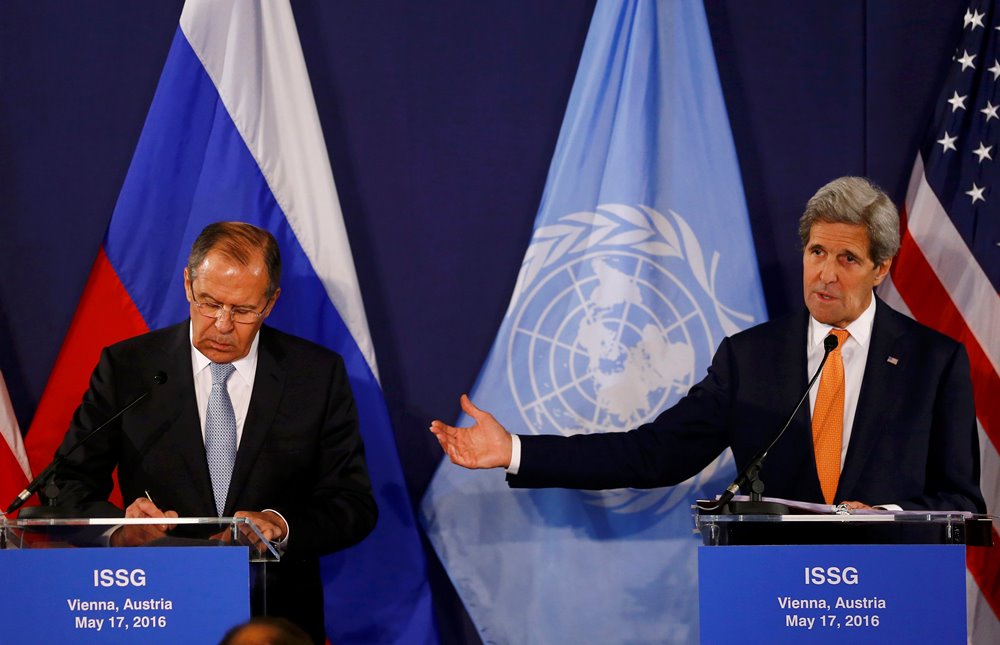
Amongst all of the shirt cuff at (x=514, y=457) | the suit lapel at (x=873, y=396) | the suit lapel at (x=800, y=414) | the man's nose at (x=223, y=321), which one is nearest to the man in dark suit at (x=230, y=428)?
the man's nose at (x=223, y=321)

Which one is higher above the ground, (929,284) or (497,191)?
(497,191)

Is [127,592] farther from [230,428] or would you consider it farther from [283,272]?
[283,272]

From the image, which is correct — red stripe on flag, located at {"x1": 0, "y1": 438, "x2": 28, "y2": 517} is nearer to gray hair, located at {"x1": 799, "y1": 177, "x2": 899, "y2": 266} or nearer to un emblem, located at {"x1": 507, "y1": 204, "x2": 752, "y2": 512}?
un emblem, located at {"x1": 507, "y1": 204, "x2": 752, "y2": 512}

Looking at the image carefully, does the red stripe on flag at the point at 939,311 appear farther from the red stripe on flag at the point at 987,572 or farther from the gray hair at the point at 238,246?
the gray hair at the point at 238,246

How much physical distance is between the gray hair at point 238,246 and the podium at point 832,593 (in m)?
1.46

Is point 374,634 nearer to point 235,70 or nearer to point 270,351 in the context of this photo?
point 270,351

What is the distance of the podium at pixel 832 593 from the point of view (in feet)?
7.48

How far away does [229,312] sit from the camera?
122 inches

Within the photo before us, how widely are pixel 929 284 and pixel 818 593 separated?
1834 mm

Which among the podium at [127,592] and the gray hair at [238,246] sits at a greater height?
the gray hair at [238,246]

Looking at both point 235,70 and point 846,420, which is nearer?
point 846,420

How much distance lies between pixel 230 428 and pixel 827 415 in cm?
159

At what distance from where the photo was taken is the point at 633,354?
12.3ft

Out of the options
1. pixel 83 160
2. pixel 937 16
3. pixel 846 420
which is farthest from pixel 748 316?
pixel 83 160
